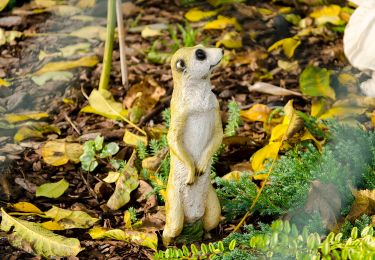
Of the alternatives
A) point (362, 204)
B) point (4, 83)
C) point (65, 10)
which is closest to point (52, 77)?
point (4, 83)

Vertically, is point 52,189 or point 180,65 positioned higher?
point 180,65

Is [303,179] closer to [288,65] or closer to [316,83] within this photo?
[316,83]

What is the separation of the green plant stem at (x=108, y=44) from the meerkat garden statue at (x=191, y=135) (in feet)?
3.40

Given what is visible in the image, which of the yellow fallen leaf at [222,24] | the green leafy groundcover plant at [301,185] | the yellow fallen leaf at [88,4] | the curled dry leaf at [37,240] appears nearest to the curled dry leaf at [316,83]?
the green leafy groundcover plant at [301,185]

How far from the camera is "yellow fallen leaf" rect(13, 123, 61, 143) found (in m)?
3.21

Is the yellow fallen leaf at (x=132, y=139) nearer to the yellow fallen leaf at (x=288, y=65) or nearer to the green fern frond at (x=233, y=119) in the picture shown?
the green fern frond at (x=233, y=119)

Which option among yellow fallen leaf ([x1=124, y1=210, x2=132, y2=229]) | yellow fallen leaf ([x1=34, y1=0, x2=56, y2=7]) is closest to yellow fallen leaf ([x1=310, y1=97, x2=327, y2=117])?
yellow fallen leaf ([x1=124, y1=210, x2=132, y2=229])

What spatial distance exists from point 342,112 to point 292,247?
1266 millimetres

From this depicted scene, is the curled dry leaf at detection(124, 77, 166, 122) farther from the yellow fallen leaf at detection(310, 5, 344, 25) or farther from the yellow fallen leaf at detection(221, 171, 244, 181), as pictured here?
the yellow fallen leaf at detection(310, 5, 344, 25)

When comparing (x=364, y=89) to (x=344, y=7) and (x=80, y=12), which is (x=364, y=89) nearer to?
(x=344, y=7)

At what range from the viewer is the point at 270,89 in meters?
3.46

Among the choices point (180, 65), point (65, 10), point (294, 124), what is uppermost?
point (180, 65)

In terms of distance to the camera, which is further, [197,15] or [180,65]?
Result: [197,15]

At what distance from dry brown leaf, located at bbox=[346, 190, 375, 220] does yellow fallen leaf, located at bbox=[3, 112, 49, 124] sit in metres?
1.52
